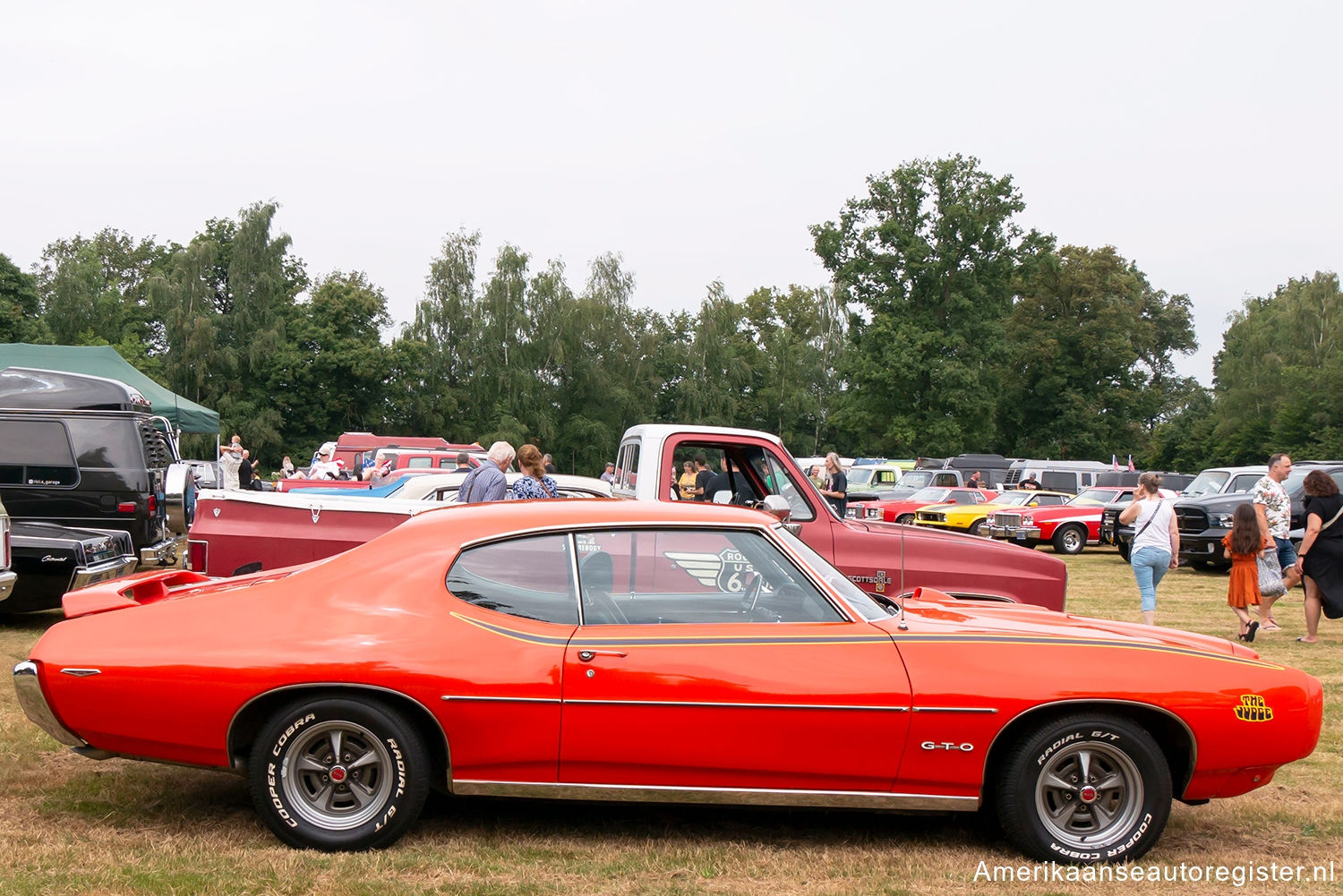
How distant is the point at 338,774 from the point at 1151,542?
27.8ft

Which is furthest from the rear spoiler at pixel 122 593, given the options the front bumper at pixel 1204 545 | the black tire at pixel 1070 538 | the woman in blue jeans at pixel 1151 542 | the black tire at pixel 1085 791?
the black tire at pixel 1070 538

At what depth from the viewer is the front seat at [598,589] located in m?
4.58

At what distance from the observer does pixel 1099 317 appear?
2532 inches

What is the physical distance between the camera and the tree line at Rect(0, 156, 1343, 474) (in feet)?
185

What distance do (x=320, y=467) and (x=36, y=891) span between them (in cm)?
2365

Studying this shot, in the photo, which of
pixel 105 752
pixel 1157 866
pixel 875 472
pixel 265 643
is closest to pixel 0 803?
pixel 105 752

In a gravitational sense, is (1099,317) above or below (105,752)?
above

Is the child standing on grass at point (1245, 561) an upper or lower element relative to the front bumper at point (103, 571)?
upper

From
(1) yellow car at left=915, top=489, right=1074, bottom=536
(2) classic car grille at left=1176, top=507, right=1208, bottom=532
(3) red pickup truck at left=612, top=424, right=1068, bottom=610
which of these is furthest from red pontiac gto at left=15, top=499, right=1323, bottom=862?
(1) yellow car at left=915, top=489, right=1074, bottom=536

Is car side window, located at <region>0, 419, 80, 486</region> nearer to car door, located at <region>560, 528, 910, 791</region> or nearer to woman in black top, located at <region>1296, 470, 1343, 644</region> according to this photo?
car door, located at <region>560, 528, 910, 791</region>

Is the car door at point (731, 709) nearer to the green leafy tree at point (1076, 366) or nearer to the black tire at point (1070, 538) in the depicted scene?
the black tire at point (1070, 538)

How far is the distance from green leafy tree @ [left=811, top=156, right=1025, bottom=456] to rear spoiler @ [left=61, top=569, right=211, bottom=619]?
51.9 m

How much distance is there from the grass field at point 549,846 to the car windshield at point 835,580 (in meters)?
0.93

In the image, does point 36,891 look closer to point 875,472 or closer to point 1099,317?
point 875,472
